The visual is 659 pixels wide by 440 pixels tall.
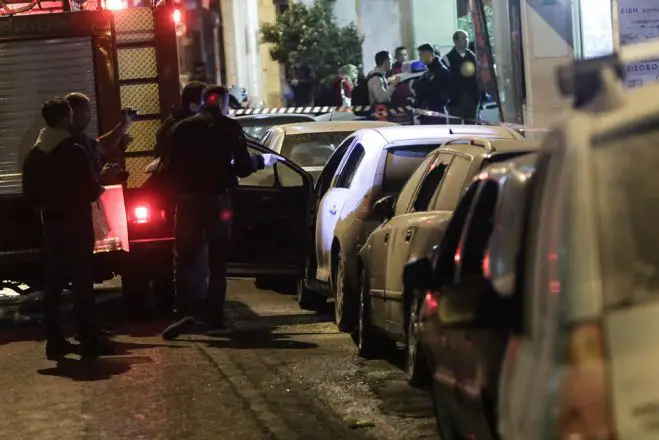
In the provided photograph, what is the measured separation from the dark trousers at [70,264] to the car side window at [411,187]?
7.70ft

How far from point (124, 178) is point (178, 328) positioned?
143 centimetres

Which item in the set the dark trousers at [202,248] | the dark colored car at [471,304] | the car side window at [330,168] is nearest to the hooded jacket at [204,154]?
the dark trousers at [202,248]

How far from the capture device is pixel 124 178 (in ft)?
37.8

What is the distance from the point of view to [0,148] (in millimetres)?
12164

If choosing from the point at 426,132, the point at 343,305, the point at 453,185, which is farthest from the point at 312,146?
the point at 453,185

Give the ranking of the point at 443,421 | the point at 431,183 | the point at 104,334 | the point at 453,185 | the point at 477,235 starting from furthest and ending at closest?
the point at 104,334, the point at 431,183, the point at 453,185, the point at 443,421, the point at 477,235

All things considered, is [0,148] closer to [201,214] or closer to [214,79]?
[201,214]

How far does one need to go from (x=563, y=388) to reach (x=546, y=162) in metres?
0.77

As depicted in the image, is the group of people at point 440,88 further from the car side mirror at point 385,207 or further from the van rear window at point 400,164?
the car side mirror at point 385,207

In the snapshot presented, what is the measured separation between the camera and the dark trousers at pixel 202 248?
10953 mm

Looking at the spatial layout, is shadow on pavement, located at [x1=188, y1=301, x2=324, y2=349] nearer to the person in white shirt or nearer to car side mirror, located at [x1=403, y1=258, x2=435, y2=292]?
car side mirror, located at [x1=403, y1=258, x2=435, y2=292]

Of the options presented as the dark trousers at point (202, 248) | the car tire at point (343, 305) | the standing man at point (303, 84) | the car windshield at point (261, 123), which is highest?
the standing man at point (303, 84)

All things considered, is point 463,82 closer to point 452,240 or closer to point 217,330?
point 217,330

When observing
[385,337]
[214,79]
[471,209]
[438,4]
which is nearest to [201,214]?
[385,337]
